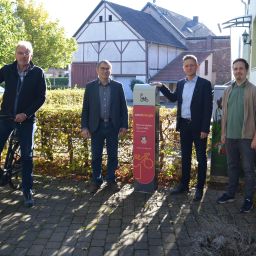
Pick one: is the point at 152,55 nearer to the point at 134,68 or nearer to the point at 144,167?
the point at 134,68

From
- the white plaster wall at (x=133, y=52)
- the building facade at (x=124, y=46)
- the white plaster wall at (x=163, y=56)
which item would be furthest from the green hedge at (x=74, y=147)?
the white plaster wall at (x=163, y=56)

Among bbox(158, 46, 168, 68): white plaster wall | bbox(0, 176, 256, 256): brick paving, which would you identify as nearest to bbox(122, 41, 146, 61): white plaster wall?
bbox(158, 46, 168, 68): white plaster wall

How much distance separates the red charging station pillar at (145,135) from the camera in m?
5.75

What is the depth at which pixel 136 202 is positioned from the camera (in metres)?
5.62

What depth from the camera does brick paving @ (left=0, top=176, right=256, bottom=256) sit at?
165 inches

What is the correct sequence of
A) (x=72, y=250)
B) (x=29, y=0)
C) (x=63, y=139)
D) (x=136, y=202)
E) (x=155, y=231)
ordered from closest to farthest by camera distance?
(x=72, y=250) < (x=155, y=231) < (x=136, y=202) < (x=63, y=139) < (x=29, y=0)

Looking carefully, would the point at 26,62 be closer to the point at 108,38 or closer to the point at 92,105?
the point at 92,105

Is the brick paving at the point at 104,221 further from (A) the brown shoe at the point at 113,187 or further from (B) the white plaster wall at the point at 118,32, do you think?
(B) the white plaster wall at the point at 118,32

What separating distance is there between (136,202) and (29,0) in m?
27.5

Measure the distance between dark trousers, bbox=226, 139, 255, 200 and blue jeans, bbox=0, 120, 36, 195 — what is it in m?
2.62

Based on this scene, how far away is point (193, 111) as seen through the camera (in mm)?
5465

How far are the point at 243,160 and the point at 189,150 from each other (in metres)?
0.86

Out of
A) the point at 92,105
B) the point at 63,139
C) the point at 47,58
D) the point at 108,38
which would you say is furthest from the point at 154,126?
the point at 108,38

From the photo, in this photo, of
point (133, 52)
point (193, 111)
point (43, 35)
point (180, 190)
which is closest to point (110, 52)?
point (133, 52)
